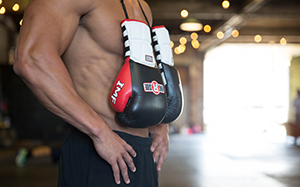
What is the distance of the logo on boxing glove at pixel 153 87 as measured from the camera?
91cm

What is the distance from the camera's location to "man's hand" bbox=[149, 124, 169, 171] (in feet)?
3.74

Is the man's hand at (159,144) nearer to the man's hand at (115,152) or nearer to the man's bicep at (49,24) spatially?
the man's hand at (115,152)

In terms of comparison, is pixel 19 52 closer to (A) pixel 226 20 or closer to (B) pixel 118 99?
(B) pixel 118 99

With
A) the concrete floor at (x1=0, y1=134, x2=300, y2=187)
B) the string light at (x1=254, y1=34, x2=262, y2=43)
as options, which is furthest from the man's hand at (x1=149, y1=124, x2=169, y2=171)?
the string light at (x1=254, y1=34, x2=262, y2=43)

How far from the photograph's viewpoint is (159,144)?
118 centimetres

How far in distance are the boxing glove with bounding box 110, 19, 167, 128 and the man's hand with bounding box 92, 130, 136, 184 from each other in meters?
0.07

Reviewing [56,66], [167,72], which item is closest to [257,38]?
[167,72]

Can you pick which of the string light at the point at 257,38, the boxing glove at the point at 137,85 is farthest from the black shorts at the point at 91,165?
the string light at the point at 257,38

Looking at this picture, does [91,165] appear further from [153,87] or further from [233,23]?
[233,23]

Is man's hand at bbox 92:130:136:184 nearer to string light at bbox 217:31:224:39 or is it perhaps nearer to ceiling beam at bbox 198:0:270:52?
ceiling beam at bbox 198:0:270:52

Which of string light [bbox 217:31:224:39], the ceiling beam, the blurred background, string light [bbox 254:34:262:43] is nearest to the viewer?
the blurred background

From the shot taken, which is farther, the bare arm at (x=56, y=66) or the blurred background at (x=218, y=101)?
the blurred background at (x=218, y=101)

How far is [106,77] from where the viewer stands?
0.95m

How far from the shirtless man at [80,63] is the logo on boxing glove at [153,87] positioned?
0.12m
